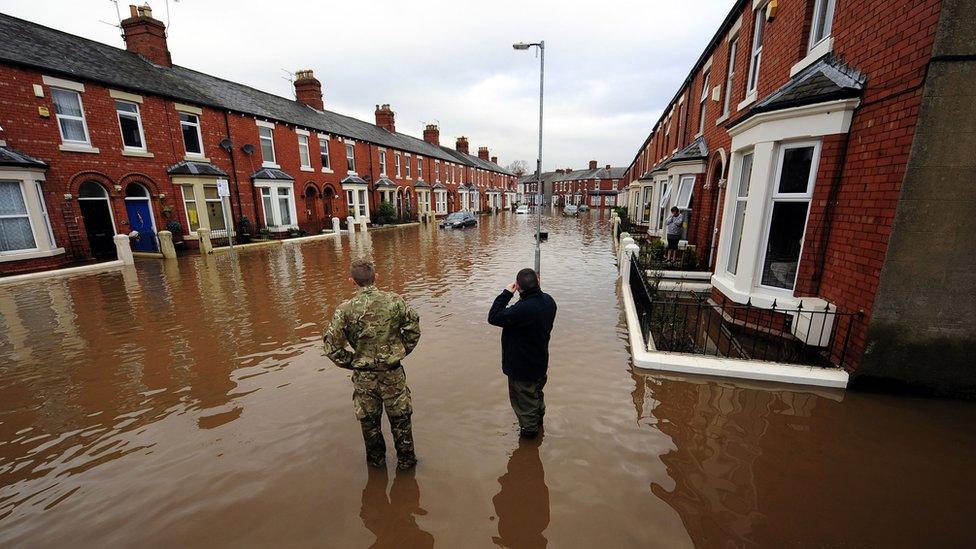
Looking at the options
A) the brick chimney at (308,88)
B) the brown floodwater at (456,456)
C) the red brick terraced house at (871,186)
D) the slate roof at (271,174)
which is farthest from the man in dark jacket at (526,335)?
the brick chimney at (308,88)

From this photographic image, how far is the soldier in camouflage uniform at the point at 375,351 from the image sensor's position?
3.15m

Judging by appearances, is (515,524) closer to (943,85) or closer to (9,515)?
(9,515)

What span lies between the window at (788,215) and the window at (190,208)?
19.9 metres

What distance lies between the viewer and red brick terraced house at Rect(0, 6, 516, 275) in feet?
39.3

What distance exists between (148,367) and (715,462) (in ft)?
23.7

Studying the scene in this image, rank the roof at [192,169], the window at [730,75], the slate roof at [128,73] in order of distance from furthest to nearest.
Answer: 1. the roof at [192,169]
2. the slate roof at [128,73]
3. the window at [730,75]

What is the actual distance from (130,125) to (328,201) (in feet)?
34.2

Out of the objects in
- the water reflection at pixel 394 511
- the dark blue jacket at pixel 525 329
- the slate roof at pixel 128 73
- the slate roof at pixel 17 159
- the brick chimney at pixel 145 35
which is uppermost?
the brick chimney at pixel 145 35

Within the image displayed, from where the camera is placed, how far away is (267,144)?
2041 centimetres

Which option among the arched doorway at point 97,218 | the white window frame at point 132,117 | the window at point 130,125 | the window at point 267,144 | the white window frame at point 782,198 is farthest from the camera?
the window at point 267,144

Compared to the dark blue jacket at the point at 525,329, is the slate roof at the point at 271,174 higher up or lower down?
higher up

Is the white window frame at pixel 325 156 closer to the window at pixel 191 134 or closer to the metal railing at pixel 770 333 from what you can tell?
the window at pixel 191 134

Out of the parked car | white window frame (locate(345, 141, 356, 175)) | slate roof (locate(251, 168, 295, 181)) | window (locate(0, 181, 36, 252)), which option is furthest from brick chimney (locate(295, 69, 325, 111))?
window (locate(0, 181, 36, 252))

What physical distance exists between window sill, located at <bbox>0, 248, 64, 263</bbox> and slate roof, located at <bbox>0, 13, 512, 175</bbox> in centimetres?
568
